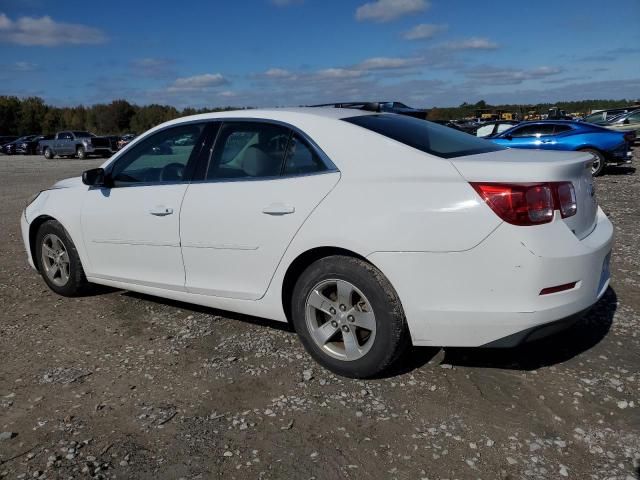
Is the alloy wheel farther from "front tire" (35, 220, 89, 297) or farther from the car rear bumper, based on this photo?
"front tire" (35, 220, 89, 297)

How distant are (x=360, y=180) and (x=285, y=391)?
131 centimetres

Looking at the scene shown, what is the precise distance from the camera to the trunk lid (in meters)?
2.82

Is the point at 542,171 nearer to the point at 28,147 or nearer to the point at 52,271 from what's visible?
the point at 52,271

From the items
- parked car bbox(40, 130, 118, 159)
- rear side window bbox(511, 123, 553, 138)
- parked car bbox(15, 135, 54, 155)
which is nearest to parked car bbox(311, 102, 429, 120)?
rear side window bbox(511, 123, 553, 138)

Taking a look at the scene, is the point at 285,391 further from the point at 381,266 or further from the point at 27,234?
the point at 27,234

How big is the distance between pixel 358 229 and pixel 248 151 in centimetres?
111

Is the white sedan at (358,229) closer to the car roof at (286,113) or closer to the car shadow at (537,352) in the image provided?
the car roof at (286,113)

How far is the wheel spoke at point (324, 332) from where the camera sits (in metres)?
3.37

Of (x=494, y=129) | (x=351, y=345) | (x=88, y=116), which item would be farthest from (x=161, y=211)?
(x=88, y=116)

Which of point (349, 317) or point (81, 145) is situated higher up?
point (81, 145)

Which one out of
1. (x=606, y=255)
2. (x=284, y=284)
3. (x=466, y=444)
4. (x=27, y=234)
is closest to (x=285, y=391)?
(x=284, y=284)

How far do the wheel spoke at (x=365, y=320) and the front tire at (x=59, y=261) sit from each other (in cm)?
277

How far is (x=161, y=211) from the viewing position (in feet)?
13.0

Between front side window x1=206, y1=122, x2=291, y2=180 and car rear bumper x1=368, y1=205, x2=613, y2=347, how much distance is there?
1.01m
